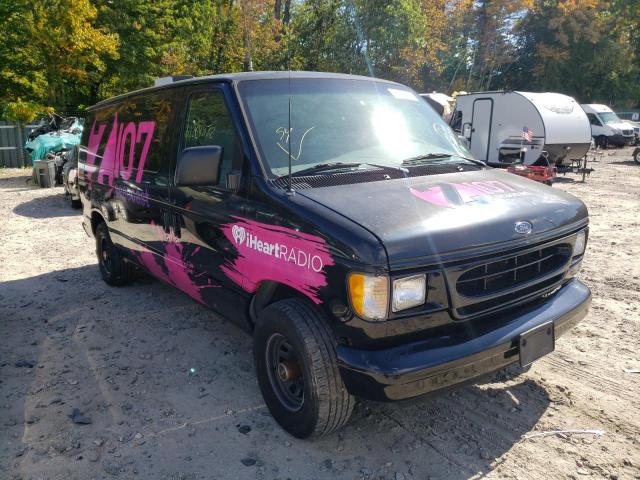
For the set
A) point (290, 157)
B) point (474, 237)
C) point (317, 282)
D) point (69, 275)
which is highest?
point (290, 157)

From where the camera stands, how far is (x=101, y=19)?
773 inches

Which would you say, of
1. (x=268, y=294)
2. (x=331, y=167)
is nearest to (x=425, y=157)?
(x=331, y=167)

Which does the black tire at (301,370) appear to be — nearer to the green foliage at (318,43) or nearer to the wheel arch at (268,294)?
the wheel arch at (268,294)

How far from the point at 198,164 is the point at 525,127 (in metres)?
14.7

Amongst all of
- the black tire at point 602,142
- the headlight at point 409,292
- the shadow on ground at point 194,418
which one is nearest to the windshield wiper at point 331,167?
the headlight at point 409,292

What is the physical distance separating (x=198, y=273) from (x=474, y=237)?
83.7 inches

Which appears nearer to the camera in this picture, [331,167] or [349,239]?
[349,239]

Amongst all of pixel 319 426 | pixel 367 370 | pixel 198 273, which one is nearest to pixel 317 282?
pixel 367 370

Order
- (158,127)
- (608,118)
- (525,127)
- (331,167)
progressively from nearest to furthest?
(331,167) → (158,127) → (525,127) → (608,118)

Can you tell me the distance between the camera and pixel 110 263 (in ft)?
19.2

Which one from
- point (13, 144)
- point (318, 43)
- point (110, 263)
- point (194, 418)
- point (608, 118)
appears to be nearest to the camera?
point (194, 418)

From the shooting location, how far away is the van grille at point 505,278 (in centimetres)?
268

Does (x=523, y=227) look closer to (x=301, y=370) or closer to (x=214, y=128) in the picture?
(x=301, y=370)

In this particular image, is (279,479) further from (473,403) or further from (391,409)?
(473,403)
